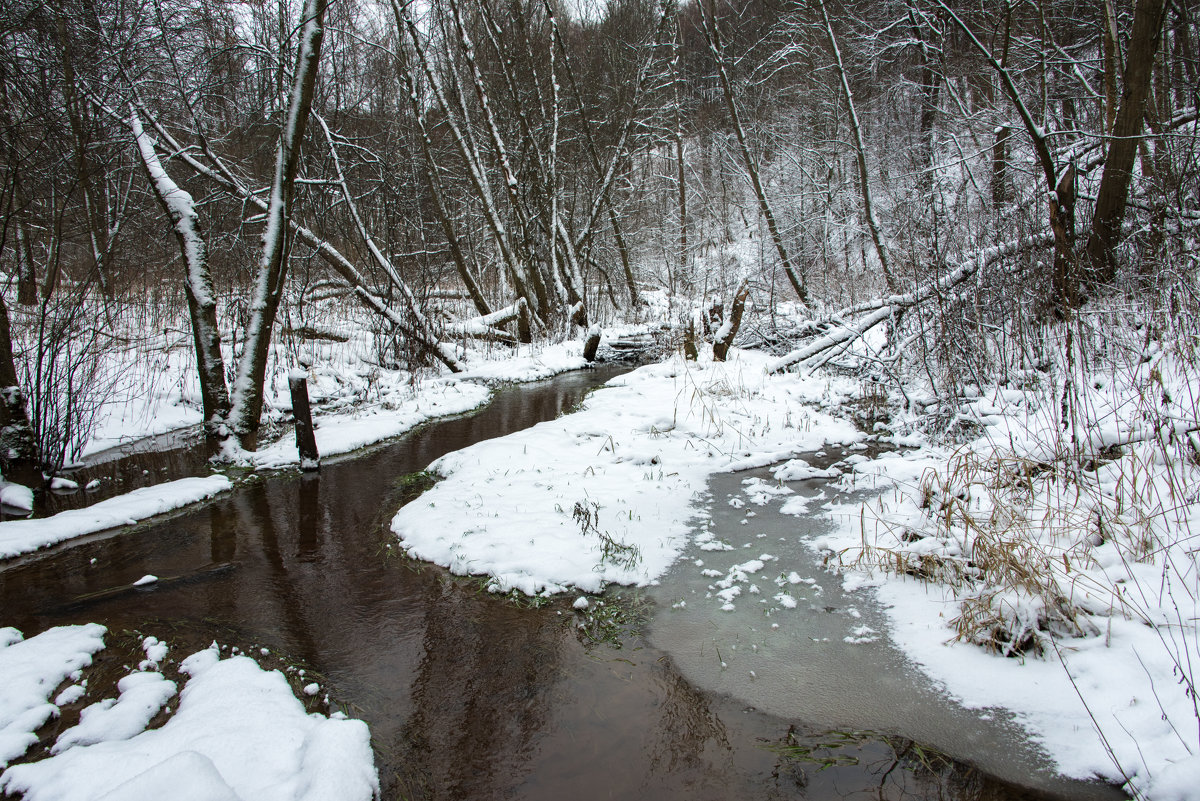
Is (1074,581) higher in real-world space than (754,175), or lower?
lower

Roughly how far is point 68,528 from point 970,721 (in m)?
6.42

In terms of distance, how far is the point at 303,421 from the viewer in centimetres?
645

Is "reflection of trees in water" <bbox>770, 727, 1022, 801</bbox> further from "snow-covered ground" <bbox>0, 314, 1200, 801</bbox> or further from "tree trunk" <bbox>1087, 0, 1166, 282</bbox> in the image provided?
"tree trunk" <bbox>1087, 0, 1166, 282</bbox>

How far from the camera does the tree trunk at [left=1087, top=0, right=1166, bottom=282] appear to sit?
6.21 metres

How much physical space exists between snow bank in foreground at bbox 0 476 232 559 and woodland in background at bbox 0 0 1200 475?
3.22 feet

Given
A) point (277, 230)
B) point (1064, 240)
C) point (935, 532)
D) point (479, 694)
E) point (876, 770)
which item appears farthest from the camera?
point (277, 230)

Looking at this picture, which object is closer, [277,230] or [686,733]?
[686,733]

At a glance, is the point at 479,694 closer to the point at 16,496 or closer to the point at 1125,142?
the point at 16,496

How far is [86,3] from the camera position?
6121 millimetres

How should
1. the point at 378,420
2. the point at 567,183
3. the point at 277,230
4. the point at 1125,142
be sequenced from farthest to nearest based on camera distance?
the point at 567,183
the point at 378,420
the point at 277,230
the point at 1125,142

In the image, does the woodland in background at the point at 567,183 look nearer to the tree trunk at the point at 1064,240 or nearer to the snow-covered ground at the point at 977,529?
the tree trunk at the point at 1064,240

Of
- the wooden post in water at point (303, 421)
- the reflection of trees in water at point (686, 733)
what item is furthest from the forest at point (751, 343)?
the reflection of trees in water at point (686, 733)

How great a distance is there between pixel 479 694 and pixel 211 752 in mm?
1099

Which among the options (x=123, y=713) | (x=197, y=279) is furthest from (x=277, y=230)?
(x=123, y=713)
